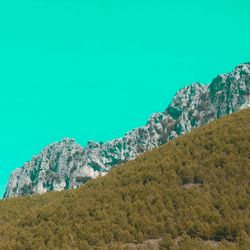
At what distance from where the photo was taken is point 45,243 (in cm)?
3575

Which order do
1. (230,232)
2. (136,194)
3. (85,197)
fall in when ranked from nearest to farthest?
(230,232) → (136,194) → (85,197)

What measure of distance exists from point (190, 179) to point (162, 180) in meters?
2.56

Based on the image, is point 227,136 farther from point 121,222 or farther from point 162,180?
point 121,222

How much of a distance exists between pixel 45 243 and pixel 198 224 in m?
12.0

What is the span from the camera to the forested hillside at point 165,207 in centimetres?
3209

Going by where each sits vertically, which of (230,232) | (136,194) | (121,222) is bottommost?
(230,232)

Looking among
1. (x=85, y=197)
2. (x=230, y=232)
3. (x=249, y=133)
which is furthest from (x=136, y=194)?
(x=249, y=133)

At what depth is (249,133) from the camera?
154 feet

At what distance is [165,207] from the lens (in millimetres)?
36250

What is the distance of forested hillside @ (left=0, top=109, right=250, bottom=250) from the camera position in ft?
105

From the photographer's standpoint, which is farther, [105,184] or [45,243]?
[105,184]

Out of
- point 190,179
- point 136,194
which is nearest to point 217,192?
point 190,179

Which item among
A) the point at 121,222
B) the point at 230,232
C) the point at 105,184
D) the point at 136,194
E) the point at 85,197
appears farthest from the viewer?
the point at 105,184

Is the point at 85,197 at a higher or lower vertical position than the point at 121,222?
higher
